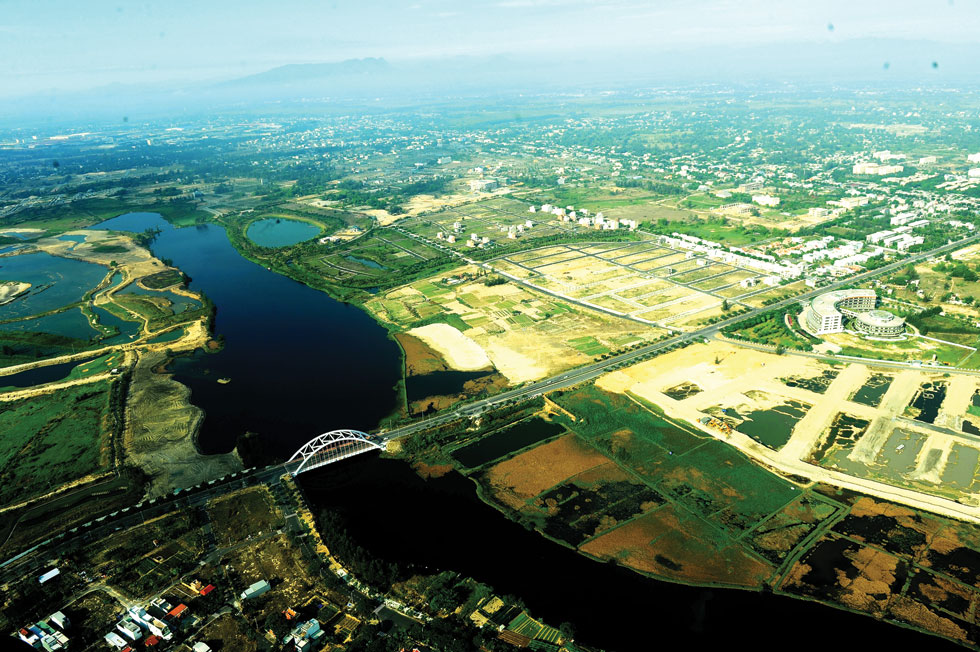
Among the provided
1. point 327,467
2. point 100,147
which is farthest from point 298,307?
point 100,147

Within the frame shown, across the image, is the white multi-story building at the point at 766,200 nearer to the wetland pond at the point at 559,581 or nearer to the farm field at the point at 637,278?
the farm field at the point at 637,278

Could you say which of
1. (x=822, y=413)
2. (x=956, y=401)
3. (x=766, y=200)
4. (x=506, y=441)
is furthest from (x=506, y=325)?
(x=766, y=200)

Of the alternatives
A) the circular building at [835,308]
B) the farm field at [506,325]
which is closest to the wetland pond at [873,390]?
the circular building at [835,308]

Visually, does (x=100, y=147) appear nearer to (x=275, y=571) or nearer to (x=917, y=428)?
(x=275, y=571)

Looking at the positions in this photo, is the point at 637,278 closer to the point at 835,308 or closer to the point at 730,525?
the point at 835,308

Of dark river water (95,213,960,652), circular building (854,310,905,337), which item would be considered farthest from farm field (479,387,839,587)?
circular building (854,310,905,337)

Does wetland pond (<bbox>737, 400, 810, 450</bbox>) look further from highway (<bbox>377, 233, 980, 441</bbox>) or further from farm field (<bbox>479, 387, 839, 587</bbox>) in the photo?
highway (<bbox>377, 233, 980, 441</bbox>)
